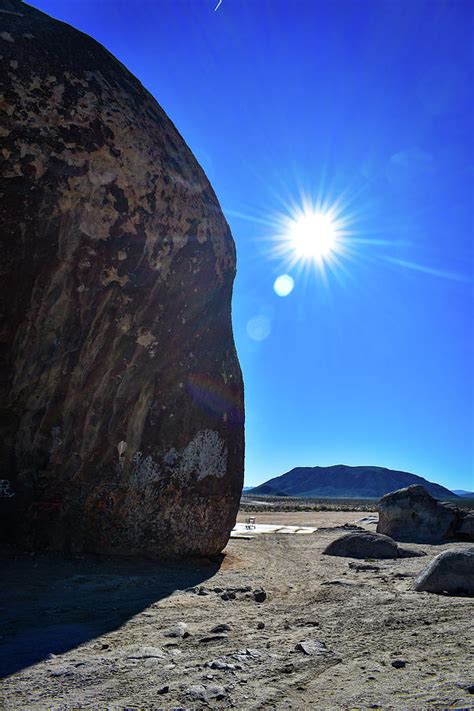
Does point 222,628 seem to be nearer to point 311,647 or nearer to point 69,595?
point 311,647

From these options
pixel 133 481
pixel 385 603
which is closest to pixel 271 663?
pixel 385 603

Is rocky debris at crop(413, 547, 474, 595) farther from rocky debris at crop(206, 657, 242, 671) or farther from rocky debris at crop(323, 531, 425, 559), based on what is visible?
rocky debris at crop(323, 531, 425, 559)

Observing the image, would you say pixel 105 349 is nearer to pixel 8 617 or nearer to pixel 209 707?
pixel 8 617

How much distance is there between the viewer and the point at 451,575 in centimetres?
455

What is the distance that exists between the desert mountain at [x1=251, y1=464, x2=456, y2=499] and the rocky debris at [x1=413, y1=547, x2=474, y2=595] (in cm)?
10535

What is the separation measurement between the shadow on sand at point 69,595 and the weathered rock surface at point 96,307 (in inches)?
14.3

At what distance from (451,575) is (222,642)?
98.7 inches

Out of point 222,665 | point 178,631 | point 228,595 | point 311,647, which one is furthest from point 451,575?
point 222,665

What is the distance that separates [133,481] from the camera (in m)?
6.29

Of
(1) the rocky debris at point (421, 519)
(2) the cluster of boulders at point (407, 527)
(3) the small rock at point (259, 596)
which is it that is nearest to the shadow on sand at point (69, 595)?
(3) the small rock at point (259, 596)

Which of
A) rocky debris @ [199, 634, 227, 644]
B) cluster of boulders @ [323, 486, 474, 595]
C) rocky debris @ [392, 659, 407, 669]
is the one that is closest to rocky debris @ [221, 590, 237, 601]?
rocky debris @ [199, 634, 227, 644]

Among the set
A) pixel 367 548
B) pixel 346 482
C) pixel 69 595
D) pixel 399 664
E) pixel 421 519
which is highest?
pixel 346 482

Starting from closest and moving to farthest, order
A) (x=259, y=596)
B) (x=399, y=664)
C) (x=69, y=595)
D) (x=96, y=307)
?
(x=399, y=664) < (x=69, y=595) < (x=259, y=596) < (x=96, y=307)

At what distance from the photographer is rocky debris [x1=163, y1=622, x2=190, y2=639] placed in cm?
332
